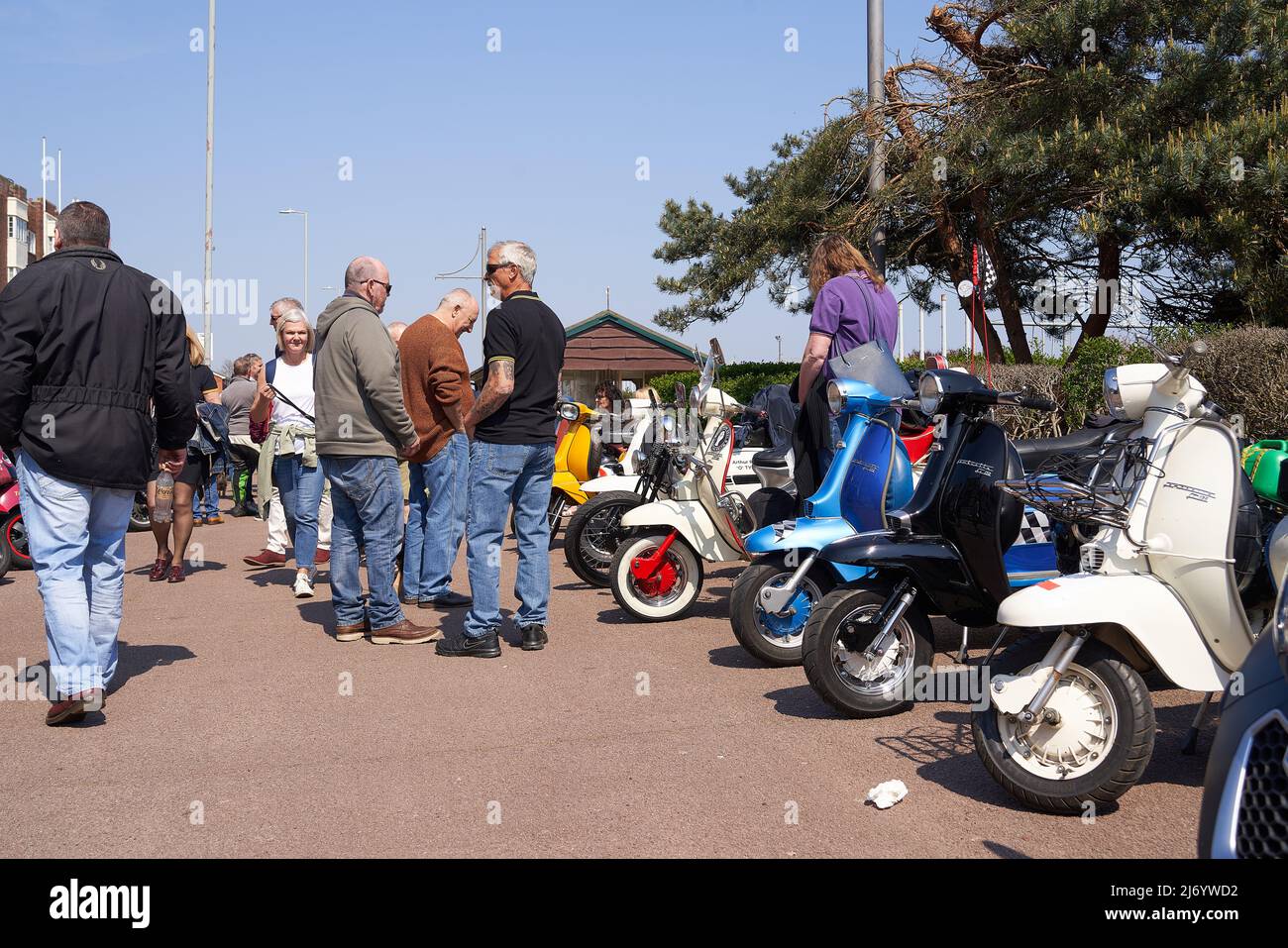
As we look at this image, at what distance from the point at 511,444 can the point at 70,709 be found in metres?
2.42

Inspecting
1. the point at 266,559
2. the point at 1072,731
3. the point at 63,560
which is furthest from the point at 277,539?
the point at 1072,731

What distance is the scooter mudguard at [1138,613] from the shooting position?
12.4ft

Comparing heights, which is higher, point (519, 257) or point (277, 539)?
point (519, 257)

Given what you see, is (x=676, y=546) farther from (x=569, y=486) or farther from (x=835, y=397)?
(x=569, y=486)

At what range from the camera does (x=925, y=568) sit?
4.77m

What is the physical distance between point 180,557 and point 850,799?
699 centimetres

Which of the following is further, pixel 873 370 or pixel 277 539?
pixel 277 539

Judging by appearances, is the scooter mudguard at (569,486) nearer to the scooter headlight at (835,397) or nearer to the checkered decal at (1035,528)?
the scooter headlight at (835,397)

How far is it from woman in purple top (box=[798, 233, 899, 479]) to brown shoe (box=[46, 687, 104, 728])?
3.82 meters

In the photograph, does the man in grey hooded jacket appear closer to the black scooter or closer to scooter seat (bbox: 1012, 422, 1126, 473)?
the black scooter

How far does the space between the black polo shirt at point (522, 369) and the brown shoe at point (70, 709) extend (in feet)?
7.43

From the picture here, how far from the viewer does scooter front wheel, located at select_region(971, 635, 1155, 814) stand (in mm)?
3723

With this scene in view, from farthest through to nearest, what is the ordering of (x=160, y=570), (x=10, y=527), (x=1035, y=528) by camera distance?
(x=10, y=527) < (x=160, y=570) < (x=1035, y=528)
